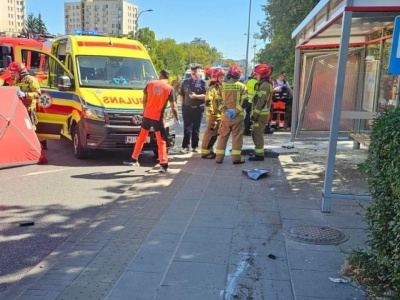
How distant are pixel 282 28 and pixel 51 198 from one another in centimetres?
1791


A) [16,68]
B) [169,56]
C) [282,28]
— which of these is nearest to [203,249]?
[16,68]

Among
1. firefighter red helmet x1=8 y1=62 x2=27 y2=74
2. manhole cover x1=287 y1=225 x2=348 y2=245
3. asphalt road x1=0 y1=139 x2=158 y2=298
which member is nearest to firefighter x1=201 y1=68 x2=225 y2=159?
asphalt road x1=0 y1=139 x2=158 y2=298

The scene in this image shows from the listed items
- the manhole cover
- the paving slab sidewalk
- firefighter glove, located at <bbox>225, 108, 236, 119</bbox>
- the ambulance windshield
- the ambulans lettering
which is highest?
the ambulance windshield

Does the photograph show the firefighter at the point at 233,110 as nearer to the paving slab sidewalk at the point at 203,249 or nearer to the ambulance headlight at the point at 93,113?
the paving slab sidewalk at the point at 203,249

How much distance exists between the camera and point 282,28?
21516mm

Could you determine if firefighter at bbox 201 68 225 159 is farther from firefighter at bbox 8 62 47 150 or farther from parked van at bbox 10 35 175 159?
firefighter at bbox 8 62 47 150

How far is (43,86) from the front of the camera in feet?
33.5

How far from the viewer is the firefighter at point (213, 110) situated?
877 centimetres

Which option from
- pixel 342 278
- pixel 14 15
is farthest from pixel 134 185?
pixel 14 15

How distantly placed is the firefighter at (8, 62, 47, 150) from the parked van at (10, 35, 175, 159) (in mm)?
345

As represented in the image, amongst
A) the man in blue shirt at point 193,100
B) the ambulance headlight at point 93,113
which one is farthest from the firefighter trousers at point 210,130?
the ambulance headlight at point 93,113

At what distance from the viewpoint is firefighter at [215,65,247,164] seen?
8.17m

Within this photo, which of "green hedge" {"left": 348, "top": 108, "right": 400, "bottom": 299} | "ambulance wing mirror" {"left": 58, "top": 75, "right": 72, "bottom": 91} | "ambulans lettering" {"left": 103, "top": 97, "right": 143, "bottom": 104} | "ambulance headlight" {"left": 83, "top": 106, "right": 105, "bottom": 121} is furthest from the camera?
"ambulance wing mirror" {"left": 58, "top": 75, "right": 72, "bottom": 91}

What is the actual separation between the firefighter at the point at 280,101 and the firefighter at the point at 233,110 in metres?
5.17
